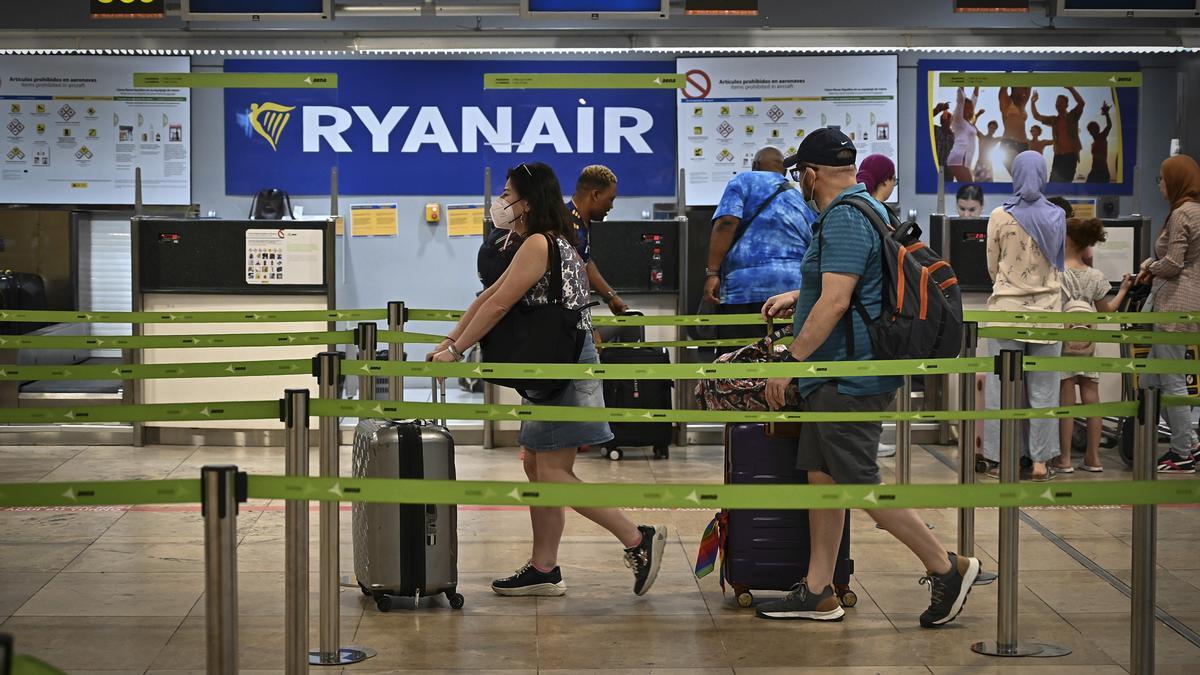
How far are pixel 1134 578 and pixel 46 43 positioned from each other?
745 cm

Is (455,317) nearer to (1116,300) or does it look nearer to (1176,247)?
(1176,247)

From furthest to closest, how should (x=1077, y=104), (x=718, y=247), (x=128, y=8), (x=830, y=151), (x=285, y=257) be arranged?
(x=1077, y=104) → (x=285, y=257) → (x=128, y=8) → (x=718, y=247) → (x=830, y=151)

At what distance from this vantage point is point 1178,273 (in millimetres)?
7824

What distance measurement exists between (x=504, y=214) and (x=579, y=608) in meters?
1.42

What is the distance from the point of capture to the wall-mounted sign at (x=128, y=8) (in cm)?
865

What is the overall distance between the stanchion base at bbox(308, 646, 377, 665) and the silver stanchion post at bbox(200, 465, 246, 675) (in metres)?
1.36

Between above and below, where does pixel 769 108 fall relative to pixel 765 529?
above

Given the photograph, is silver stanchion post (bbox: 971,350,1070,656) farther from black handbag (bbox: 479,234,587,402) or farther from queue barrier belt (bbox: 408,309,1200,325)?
queue barrier belt (bbox: 408,309,1200,325)

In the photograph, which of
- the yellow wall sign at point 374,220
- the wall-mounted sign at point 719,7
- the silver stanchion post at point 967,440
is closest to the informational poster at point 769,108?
the yellow wall sign at point 374,220

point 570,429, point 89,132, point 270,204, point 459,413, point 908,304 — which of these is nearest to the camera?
point 459,413

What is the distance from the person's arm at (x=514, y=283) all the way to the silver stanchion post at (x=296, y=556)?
46.2 inches

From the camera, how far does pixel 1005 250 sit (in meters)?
7.68

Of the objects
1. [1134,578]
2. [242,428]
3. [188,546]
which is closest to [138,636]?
[188,546]

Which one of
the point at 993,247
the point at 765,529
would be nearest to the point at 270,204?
the point at 993,247
